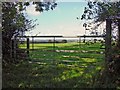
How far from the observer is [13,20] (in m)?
7.03

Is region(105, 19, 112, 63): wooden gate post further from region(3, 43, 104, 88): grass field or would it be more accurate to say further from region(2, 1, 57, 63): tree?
region(2, 1, 57, 63): tree

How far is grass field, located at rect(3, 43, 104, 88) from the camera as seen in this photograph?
19.8 feet

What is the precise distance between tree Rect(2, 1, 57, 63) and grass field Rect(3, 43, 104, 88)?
0.57 meters

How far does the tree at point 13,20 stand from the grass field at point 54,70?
0.57m

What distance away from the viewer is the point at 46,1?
26.8ft

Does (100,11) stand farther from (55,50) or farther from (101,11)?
(55,50)

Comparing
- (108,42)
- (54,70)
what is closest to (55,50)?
(54,70)

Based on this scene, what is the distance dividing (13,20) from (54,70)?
1588 mm

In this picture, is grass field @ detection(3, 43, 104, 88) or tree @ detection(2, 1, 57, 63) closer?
grass field @ detection(3, 43, 104, 88)

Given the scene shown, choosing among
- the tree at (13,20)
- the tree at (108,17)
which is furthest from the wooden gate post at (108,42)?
the tree at (13,20)

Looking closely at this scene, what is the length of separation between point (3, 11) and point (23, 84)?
154cm

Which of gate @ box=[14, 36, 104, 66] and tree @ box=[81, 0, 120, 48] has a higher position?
tree @ box=[81, 0, 120, 48]

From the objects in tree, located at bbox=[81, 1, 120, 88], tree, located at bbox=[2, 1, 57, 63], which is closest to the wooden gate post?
tree, located at bbox=[81, 1, 120, 88]

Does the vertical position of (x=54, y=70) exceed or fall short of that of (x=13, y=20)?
it falls short
